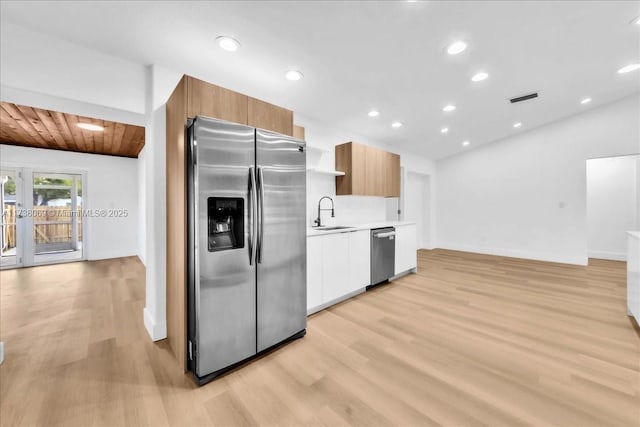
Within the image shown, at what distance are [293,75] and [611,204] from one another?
760 cm

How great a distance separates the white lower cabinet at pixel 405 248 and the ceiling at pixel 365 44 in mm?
1968

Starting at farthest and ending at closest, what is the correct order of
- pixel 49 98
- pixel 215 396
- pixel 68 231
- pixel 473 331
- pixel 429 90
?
pixel 68 231
pixel 429 90
pixel 473 331
pixel 49 98
pixel 215 396

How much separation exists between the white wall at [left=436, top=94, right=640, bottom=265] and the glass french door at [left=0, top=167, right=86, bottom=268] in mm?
9451

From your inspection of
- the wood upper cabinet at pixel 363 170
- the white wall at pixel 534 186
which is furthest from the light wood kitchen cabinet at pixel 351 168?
the white wall at pixel 534 186

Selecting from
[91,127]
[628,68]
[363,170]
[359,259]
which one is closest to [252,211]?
[359,259]

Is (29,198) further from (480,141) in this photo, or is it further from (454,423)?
(480,141)

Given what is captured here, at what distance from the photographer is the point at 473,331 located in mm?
2473

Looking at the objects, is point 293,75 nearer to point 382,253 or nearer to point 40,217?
point 382,253

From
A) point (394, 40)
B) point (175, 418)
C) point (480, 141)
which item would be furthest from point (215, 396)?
point (480, 141)

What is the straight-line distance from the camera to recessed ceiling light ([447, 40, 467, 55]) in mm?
2394

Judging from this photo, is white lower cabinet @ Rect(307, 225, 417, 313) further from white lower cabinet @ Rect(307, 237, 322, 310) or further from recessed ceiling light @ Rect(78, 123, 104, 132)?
recessed ceiling light @ Rect(78, 123, 104, 132)

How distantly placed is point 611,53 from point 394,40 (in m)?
2.90

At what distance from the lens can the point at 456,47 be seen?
2.45 m

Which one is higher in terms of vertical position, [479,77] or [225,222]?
[479,77]
